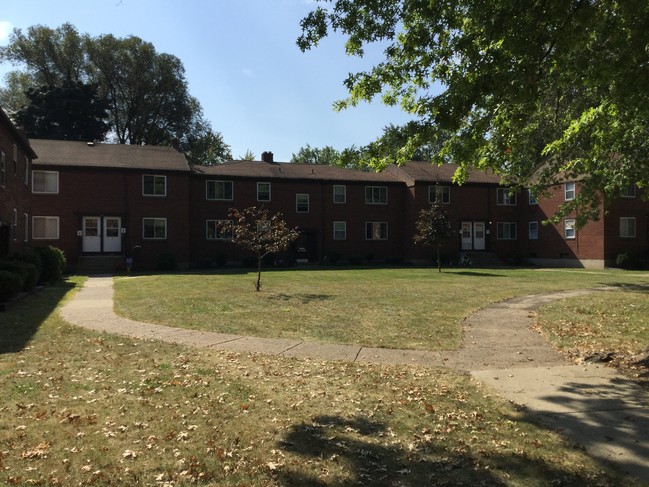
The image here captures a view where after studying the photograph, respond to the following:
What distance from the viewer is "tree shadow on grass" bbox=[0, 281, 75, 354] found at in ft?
27.7

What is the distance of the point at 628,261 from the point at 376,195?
1732cm

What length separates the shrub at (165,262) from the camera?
98.2 feet

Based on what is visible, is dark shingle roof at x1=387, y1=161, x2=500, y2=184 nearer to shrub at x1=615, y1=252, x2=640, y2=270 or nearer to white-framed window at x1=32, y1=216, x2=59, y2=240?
shrub at x1=615, y1=252, x2=640, y2=270

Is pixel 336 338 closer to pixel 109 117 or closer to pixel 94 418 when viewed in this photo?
pixel 94 418

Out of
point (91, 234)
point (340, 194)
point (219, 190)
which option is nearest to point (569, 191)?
point (340, 194)

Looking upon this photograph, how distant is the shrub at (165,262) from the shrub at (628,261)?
28031 mm

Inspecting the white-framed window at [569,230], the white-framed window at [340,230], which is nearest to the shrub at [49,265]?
the white-framed window at [340,230]

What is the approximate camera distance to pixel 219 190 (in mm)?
34438

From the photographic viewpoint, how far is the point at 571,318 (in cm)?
1138

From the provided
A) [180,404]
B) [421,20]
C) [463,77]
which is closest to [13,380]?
[180,404]

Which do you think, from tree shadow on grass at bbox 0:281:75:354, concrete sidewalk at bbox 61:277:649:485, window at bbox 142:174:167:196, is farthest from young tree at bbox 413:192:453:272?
tree shadow on grass at bbox 0:281:75:354

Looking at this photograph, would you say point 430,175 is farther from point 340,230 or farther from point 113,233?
point 113,233

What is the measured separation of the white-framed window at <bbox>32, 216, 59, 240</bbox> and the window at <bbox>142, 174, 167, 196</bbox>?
→ 5.33 metres

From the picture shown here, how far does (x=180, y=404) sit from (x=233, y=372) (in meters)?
1.34
